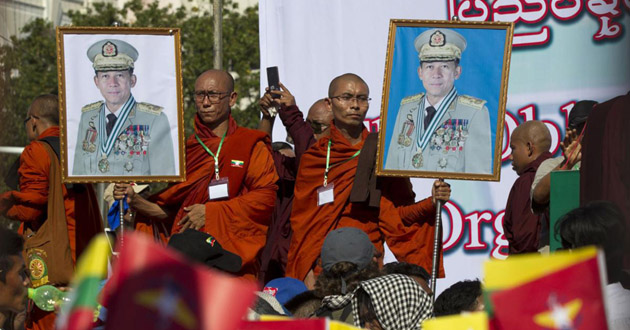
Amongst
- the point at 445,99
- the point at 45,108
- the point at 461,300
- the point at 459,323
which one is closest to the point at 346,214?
the point at 445,99

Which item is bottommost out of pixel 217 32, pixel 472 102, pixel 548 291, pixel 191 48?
pixel 548 291

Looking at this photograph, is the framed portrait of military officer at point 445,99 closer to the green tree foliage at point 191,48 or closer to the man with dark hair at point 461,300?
the man with dark hair at point 461,300

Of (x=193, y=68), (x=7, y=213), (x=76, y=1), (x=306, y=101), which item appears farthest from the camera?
(x=76, y=1)

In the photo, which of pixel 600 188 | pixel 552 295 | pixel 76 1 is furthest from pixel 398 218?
pixel 76 1

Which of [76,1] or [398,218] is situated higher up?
[76,1]

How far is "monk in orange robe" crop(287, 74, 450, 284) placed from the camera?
19.3 feet

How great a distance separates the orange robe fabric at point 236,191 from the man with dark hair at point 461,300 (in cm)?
207

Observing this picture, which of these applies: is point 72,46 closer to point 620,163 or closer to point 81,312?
point 620,163

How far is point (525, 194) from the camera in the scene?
593 cm

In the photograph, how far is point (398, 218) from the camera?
5875 mm

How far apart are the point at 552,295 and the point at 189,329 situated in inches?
27.7

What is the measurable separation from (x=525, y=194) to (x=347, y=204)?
0.98m

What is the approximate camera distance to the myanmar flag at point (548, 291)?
1984mm

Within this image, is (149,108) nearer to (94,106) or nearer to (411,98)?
(94,106)
